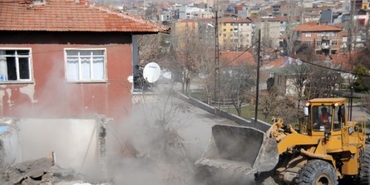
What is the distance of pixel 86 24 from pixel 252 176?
7.62 metres

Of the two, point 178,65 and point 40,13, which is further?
point 178,65

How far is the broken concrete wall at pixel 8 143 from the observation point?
462 inches

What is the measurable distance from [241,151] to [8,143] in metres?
6.33

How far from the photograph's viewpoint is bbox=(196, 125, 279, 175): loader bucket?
1180 cm

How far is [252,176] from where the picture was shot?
44.5 ft

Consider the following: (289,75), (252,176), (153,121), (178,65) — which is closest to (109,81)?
(153,121)

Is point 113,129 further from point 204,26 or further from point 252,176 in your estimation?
point 204,26

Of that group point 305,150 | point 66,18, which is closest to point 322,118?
point 305,150

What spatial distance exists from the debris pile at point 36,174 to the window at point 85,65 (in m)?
5.00

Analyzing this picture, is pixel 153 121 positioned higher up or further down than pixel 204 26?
further down

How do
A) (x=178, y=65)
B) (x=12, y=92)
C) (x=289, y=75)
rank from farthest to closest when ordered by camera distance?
(x=178, y=65) → (x=289, y=75) → (x=12, y=92)

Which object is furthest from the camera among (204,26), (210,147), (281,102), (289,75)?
(204,26)

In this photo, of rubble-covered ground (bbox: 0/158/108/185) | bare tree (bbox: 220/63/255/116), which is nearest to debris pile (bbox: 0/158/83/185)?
rubble-covered ground (bbox: 0/158/108/185)

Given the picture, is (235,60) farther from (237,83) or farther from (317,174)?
(317,174)
